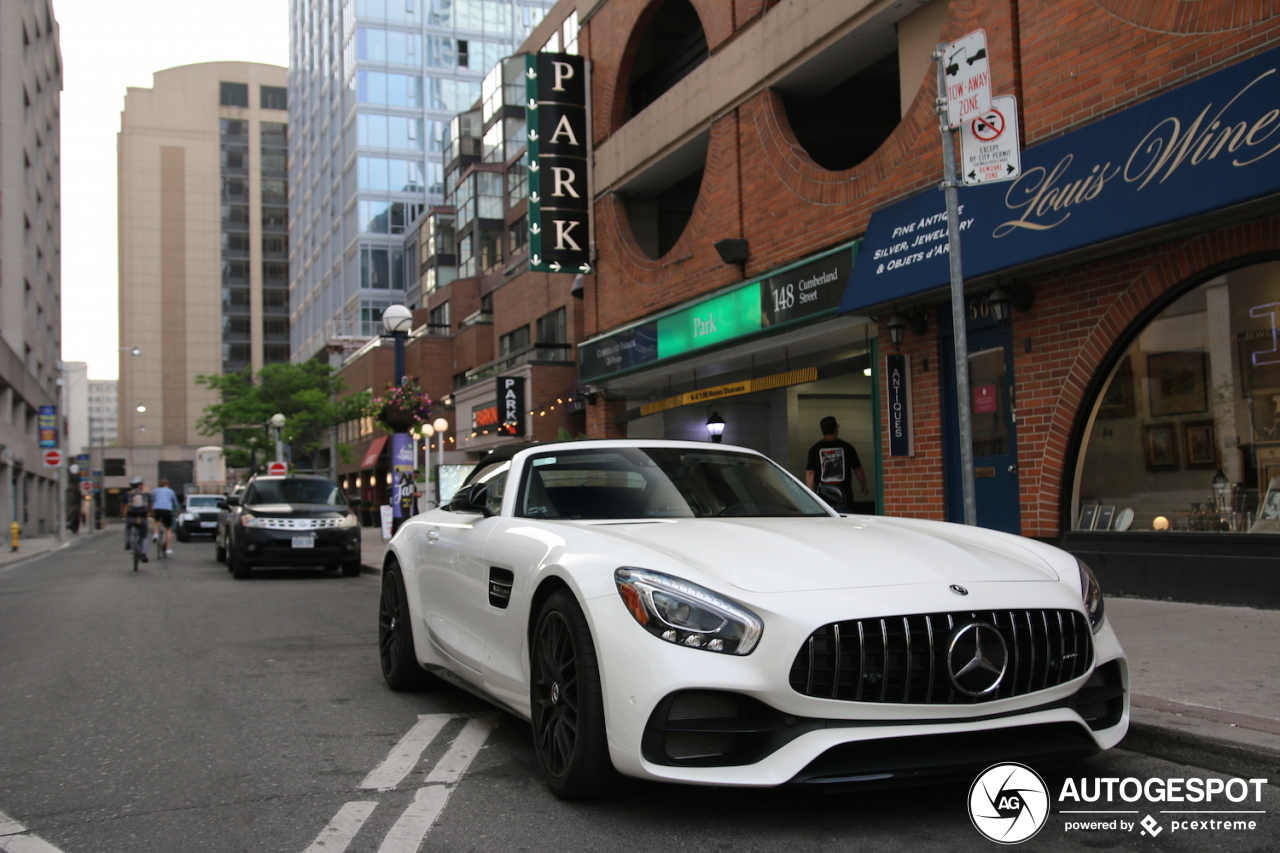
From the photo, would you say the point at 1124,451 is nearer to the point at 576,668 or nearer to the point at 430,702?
the point at 430,702

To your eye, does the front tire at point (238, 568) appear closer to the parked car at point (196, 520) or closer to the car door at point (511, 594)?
the car door at point (511, 594)

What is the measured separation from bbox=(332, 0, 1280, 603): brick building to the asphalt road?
5.09 metres

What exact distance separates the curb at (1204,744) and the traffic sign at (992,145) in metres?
3.75

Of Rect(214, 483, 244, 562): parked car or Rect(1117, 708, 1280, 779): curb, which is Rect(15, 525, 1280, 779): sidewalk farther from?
Rect(214, 483, 244, 562): parked car

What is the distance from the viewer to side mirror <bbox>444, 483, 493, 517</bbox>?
5.50m

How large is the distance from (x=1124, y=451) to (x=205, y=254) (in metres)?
116

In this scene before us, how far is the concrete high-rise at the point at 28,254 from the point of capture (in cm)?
4300

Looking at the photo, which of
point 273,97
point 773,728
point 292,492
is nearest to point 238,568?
point 292,492

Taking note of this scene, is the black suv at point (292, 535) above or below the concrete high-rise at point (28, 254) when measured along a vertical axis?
below

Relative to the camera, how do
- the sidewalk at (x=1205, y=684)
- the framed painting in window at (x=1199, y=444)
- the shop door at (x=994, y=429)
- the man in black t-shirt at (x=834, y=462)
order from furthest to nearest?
the man in black t-shirt at (x=834, y=462), the shop door at (x=994, y=429), the framed painting in window at (x=1199, y=444), the sidewalk at (x=1205, y=684)

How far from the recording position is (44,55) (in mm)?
56562

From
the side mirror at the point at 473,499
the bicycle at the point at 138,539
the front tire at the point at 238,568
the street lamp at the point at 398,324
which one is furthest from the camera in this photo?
the bicycle at the point at 138,539

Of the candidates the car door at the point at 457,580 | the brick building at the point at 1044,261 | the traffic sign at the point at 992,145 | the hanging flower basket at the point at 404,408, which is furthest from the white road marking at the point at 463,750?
the hanging flower basket at the point at 404,408

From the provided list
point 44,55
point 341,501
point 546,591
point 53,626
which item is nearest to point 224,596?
point 53,626
